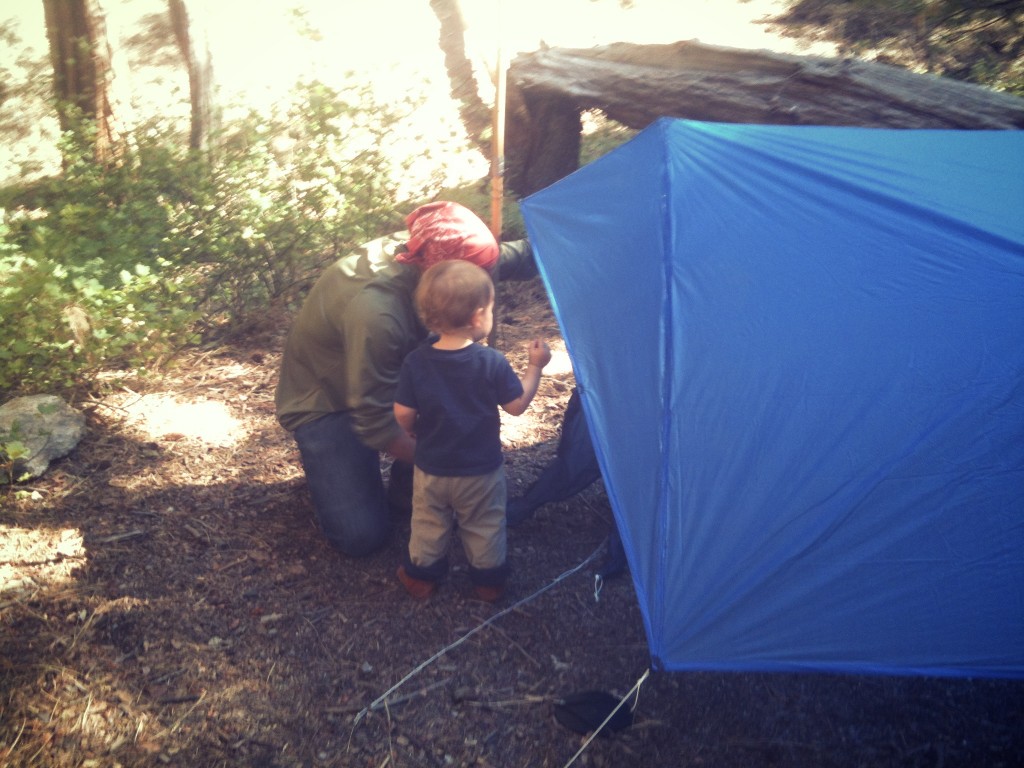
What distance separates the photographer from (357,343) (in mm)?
2717

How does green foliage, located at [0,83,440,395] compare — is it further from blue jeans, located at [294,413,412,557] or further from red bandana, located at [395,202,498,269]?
red bandana, located at [395,202,498,269]

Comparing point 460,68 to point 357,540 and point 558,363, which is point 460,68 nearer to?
point 558,363

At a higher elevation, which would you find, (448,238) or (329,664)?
(448,238)

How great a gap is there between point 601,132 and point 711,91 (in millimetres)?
2611

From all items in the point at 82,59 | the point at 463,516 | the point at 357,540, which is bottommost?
the point at 357,540

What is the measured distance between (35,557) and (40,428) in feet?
2.65

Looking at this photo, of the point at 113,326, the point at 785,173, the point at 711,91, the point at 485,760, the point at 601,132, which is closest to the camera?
the point at 485,760

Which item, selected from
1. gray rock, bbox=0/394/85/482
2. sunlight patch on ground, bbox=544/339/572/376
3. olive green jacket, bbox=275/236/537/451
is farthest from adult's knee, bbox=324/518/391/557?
sunlight patch on ground, bbox=544/339/572/376

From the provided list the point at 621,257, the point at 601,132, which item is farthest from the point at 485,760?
the point at 601,132

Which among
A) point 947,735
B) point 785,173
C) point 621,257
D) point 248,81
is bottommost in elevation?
point 248,81

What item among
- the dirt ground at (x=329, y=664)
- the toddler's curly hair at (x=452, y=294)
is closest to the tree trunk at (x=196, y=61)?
the dirt ground at (x=329, y=664)

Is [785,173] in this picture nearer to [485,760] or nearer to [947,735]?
[947,735]

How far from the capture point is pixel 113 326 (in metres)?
3.80

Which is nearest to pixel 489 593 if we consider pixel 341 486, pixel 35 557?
pixel 341 486
